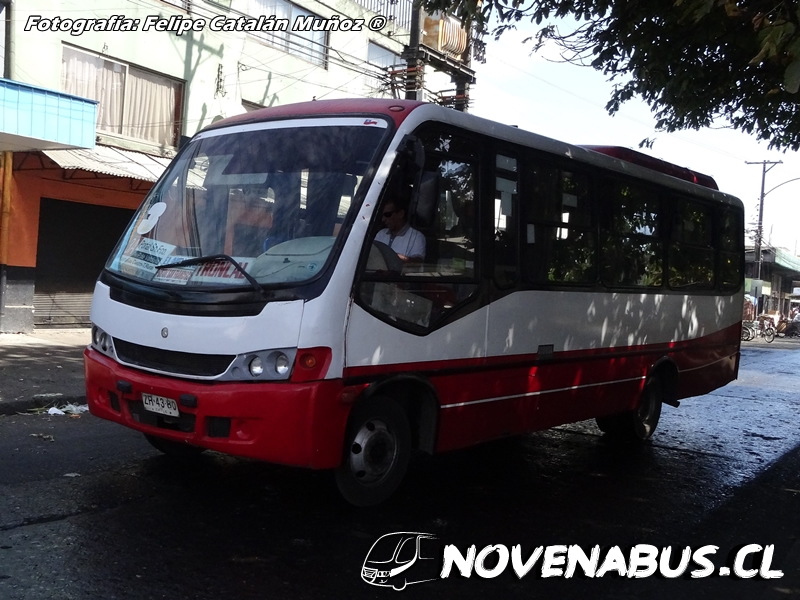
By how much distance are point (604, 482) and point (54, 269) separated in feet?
38.3

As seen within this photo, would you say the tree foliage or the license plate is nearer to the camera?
the license plate

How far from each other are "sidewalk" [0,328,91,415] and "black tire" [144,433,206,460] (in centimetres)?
289

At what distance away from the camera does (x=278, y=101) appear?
1891 cm

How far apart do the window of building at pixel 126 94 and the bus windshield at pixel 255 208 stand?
34.0ft

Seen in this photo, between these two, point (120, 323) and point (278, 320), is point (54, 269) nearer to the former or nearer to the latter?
point (120, 323)

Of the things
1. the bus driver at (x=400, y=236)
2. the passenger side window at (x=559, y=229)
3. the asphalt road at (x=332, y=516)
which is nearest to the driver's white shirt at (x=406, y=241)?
the bus driver at (x=400, y=236)

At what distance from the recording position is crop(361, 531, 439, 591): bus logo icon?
13.7ft

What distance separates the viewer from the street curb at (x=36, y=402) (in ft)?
26.7

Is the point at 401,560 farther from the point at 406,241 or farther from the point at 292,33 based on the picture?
the point at 292,33

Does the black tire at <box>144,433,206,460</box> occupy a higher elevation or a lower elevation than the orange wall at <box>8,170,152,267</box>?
lower

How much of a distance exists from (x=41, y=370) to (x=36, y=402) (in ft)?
6.85

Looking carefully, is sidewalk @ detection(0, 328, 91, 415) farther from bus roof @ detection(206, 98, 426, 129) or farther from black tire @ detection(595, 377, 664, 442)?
black tire @ detection(595, 377, 664, 442)

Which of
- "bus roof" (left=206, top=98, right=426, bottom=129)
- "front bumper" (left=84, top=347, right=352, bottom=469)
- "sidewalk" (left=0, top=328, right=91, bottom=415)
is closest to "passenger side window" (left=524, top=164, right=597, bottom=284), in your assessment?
"bus roof" (left=206, top=98, right=426, bottom=129)

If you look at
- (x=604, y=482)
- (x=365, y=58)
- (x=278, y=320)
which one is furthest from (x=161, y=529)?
(x=365, y=58)
